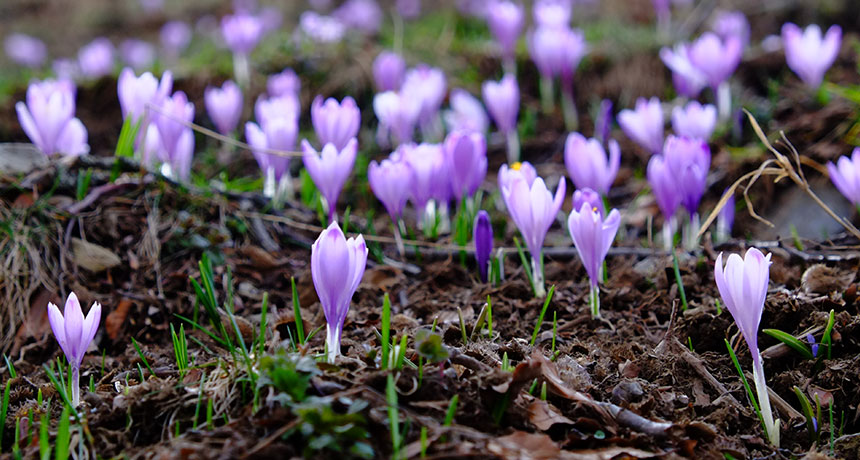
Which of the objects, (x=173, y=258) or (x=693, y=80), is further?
(x=693, y=80)

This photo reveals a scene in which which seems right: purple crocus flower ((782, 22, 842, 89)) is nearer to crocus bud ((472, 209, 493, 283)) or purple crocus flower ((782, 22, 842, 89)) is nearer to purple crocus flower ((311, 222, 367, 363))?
crocus bud ((472, 209, 493, 283))

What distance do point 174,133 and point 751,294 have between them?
2199 mm

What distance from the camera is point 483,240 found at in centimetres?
230

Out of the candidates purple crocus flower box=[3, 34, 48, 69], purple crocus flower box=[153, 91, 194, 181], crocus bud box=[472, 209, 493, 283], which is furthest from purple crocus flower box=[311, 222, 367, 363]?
purple crocus flower box=[3, 34, 48, 69]

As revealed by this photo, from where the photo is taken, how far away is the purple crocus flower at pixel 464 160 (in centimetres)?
263

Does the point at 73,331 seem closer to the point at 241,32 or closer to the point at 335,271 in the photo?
the point at 335,271

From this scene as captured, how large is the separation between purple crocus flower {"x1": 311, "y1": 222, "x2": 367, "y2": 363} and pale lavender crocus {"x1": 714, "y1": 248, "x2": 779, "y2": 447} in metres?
0.78

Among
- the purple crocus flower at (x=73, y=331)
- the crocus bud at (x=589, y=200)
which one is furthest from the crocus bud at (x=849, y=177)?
the purple crocus flower at (x=73, y=331)

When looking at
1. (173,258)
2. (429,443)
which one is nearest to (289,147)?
(173,258)

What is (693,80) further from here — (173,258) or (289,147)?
(173,258)

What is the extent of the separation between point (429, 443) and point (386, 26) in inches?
243

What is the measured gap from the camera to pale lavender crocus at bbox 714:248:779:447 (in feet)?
5.10

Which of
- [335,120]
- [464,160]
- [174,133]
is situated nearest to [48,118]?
[174,133]

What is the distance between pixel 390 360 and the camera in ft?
5.01
